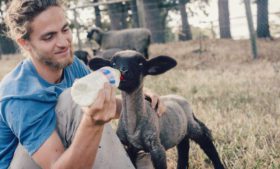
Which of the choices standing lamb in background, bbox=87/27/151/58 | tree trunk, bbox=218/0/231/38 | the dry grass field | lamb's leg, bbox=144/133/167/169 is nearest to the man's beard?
lamb's leg, bbox=144/133/167/169

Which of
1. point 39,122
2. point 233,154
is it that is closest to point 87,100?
point 39,122

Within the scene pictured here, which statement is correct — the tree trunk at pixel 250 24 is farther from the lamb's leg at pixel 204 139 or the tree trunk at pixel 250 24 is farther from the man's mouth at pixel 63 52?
the man's mouth at pixel 63 52

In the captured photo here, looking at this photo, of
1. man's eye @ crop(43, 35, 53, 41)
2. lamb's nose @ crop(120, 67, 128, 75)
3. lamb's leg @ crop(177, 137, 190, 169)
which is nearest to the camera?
man's eye @ crop(43, 35, 53, 41)

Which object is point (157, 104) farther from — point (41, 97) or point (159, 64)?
point (41, 97)

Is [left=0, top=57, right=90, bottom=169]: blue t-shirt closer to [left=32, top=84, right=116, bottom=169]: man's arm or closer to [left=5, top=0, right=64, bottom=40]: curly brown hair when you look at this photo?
[left=32, top=84, right=116, bottom=169]: man's arm

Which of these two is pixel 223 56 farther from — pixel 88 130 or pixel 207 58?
pixel 88 130

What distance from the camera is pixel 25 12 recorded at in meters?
3.19

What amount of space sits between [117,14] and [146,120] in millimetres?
20882

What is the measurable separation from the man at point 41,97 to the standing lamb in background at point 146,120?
0.90 metres

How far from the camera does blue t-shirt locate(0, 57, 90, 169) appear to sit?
300 cm

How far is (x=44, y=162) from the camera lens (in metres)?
2.95

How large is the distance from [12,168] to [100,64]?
64.9 inches

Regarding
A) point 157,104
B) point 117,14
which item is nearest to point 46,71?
point 157,104

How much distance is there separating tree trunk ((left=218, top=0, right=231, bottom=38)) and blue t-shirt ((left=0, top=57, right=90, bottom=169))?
1315 centimetres
